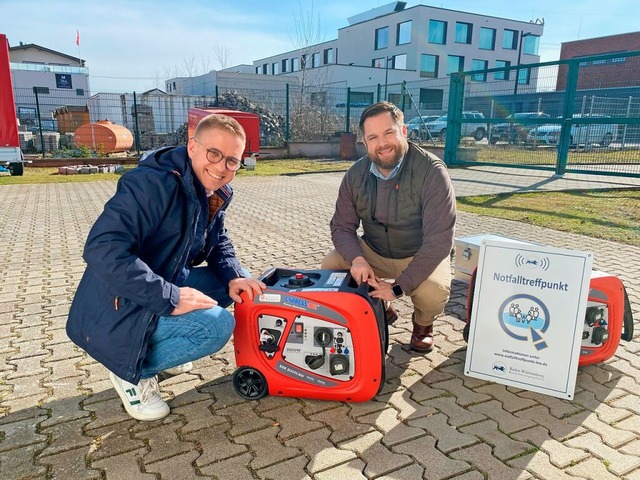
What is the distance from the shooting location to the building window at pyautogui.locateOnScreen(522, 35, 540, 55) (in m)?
46.8

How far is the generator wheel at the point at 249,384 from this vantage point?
8.61 feet

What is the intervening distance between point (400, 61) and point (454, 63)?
206 inches

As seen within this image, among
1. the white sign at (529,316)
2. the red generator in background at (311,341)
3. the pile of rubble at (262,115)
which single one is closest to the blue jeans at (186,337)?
the red generator in background at (311,341)

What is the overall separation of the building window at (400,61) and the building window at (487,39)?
8.31m

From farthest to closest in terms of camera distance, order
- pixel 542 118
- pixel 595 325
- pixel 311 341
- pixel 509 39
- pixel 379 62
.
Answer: pixel 509 39, pixel 379 62, pixel 542 118, pixel 595 325, pixel 311 341

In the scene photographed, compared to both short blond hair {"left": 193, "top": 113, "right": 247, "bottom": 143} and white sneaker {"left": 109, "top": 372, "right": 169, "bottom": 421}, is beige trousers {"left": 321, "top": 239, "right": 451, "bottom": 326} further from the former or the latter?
white sneaker {"left": 109, "top": 372, "right": 169, "bottom": 421}

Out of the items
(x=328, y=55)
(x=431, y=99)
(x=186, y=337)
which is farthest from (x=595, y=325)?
(x=328, y=55)

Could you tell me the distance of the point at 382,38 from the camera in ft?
141

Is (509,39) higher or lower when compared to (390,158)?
higher

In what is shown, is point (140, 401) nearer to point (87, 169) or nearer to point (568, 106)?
point (568, 106)

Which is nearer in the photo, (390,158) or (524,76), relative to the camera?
(390,158)

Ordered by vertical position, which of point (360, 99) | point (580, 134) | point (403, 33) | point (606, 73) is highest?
point (403, 33)

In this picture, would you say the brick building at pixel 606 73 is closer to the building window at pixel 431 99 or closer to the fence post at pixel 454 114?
the fence post at pixel 454 114

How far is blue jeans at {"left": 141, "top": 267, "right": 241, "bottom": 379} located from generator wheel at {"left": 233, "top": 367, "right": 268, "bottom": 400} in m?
0.24
